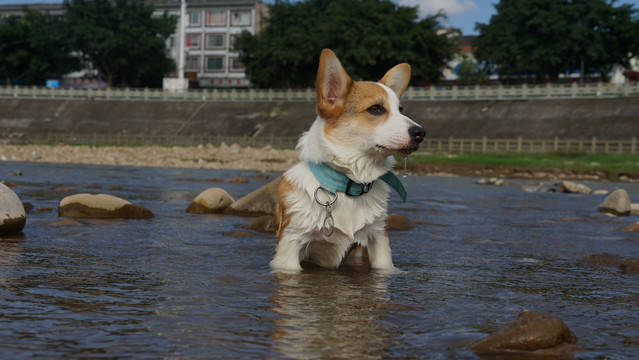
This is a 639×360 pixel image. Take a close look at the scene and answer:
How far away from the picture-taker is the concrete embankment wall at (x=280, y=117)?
52875mm

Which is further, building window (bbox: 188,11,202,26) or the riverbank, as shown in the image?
building window (bbox: 188,11,202,26)

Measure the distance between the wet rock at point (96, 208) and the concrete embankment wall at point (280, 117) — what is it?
42047 mm

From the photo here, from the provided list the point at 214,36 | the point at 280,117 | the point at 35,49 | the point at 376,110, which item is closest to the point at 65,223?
the point at 376,110

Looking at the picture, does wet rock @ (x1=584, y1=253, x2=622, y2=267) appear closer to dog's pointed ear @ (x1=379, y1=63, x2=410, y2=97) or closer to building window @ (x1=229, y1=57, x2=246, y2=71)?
dog's pointed ear @ (x1=379, y1=63, x2=410, y2=97)

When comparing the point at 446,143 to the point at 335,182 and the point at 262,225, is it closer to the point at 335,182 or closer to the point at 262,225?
the point at 262,225

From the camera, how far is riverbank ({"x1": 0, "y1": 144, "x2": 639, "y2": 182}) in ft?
112

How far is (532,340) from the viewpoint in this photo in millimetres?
3822

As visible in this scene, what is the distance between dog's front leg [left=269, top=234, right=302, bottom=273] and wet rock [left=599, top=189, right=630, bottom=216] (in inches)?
377

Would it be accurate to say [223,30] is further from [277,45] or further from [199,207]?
[199,207]

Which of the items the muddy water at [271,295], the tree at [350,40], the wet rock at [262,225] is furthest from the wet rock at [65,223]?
the tree at [350,40]

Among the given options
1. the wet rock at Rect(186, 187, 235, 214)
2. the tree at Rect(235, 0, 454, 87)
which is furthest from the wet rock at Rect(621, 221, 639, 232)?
the tree at Rect(235, 0, 454, 87)

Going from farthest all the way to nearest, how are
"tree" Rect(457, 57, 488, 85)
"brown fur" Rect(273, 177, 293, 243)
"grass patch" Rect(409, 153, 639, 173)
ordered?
1. "tree" Rect(457, 57, 488, 85)
2. "grass patch" Rect(409, 153, 639, 173)
3. "brown fur" Rect(273, 177, 293, 243)

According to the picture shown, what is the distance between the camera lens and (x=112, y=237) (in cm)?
836

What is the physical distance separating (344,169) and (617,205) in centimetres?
974
